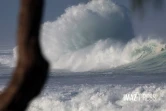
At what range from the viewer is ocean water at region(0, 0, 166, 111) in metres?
16.3

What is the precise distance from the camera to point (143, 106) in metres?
15.0

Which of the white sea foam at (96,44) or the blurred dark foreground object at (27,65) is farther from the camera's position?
the white sea foam at (96,44)

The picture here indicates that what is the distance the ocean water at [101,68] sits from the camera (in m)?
16.3

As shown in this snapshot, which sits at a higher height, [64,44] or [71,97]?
[64,44]

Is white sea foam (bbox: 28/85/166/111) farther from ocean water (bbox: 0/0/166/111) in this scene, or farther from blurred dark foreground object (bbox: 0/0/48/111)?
blurred dark foreground object (bbox: 0/0/48/111)

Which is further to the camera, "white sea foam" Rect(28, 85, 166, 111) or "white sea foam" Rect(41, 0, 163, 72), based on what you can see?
"white sea foam" Rect(41, 0, 163, 72)

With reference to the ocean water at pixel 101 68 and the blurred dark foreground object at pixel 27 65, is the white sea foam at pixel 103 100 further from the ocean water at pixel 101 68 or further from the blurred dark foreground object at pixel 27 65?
the blurred dark foreground object at pixel 27 65

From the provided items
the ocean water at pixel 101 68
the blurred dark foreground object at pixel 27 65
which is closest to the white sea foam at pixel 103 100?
the ocean water at pixel 101 68

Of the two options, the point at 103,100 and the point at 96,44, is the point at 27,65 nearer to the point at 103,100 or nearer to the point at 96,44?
the point at 103,100

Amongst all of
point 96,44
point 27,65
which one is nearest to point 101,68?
point 96,44

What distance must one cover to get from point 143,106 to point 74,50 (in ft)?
77.6

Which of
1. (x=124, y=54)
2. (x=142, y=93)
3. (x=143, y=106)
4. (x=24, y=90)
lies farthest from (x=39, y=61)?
(x=124, y=54)

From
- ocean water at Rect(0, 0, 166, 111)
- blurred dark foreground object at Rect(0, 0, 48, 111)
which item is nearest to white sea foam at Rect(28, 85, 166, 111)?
ocean water at Rect(0, 0, 166, 111)

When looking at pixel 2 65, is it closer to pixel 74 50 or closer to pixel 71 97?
pixel 74 50
